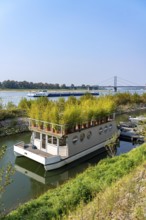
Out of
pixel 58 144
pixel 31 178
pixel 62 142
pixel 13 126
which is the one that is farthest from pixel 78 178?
pixel 13 126

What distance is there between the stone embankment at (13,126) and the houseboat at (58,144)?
305 inches

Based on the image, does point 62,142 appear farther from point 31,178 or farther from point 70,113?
point 31,178

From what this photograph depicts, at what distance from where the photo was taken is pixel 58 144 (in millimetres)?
14609

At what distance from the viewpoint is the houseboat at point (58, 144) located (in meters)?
14.1

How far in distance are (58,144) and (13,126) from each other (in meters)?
11.4

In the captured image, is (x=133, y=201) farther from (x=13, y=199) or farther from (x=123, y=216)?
(x=13, y=199)

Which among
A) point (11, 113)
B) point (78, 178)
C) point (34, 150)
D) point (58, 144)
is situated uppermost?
point (11, 113)

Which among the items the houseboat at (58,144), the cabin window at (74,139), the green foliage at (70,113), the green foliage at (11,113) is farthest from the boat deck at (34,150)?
the green foliage at (11,113)

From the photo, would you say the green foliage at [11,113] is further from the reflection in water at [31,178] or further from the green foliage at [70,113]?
the green foliage at [70,113]

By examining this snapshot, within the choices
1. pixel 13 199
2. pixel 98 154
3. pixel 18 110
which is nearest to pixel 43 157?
pixel 13 199

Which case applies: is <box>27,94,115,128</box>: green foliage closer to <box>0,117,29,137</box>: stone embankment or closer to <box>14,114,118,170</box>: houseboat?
<box>14,114,118,170</box>: houseboat

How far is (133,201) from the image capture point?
519cm

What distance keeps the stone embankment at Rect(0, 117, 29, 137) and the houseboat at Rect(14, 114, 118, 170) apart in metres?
7.74

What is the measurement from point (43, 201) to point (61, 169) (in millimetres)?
5756
